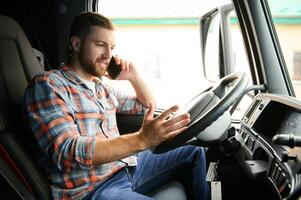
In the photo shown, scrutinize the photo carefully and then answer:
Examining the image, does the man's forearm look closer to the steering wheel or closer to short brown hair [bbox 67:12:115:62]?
the steering wheel

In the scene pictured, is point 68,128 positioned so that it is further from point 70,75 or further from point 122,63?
point 122,63

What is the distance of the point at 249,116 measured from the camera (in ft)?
5.02

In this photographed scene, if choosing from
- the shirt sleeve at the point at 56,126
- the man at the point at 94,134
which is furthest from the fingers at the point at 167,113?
the shirt sleeve at the point at 56,126

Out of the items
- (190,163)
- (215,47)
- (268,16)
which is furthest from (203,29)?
(190,163)

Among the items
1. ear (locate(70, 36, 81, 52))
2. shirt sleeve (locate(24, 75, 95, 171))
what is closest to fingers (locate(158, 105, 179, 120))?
shirt sleeve (locate(24, 75, 95, 171))

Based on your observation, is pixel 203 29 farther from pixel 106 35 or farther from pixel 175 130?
pixel 175 130

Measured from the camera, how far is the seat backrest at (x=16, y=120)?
127cm

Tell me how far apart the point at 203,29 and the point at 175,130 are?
1.19 m

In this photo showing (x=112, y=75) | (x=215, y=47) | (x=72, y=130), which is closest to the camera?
(x=72, y=130)

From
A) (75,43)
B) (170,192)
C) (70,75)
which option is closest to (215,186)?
(170,192)

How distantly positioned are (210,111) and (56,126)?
550mm

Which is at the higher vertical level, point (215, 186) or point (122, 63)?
point (122, 63)

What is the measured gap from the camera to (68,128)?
126 centimetres

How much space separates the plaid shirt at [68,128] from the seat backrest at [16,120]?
8 cm
